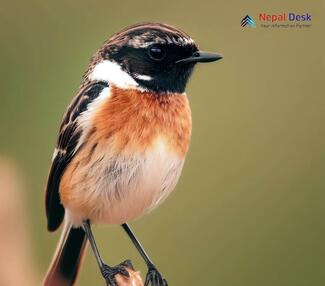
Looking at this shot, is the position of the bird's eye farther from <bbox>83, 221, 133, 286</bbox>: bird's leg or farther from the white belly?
<bbox>83, 221, 133, 286</bbox>: bird's leg

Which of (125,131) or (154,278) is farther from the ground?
(125,131)

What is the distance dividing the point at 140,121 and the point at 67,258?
30.9 inches

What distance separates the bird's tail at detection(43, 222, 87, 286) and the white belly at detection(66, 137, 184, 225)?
20 centimetres

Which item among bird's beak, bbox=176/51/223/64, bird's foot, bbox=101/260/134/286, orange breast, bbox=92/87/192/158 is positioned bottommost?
bird's foot, bbox=101/260/134/286

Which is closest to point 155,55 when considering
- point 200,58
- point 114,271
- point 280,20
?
point 200,58

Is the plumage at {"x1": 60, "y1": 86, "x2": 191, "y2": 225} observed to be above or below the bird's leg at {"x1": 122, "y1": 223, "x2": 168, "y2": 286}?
above

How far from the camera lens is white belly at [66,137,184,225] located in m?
2.93

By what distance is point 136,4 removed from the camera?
11.2ft

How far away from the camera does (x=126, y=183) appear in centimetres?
295

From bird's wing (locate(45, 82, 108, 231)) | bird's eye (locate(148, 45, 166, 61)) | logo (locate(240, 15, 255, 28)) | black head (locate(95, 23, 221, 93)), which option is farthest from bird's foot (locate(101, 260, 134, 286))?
logo (locate(240, 15, 255, 28))

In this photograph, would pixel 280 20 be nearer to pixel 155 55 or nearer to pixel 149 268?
pixel 155 55

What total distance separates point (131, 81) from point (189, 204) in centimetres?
74

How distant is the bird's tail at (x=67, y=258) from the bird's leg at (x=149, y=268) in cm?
22

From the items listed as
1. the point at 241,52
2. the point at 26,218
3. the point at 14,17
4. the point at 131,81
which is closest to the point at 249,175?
the point at 241,52
